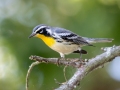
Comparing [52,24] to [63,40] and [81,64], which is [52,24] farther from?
[81,64]

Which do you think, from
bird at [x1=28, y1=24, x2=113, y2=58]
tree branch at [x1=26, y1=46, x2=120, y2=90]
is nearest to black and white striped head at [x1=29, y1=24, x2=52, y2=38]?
bird at [x1=28, y1=24, x2=113, y2=58]

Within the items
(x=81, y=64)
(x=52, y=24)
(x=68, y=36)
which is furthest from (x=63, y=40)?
(x=81, y=64)

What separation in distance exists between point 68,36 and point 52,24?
162 mm

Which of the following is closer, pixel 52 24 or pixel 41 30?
pixel 41 30

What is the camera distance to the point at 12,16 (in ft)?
4.23

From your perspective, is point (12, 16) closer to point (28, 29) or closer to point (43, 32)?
point (28, 29)

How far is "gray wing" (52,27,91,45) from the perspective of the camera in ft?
3.66

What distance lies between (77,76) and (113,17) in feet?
2.01

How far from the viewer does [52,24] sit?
128cm

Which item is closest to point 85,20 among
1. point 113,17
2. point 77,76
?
point 113,17

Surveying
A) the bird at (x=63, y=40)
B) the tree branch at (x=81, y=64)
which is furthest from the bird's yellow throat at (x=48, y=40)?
the tree branch at (x=81, y=64)

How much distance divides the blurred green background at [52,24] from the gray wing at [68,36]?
0.06m

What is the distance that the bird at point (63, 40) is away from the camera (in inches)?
41.8

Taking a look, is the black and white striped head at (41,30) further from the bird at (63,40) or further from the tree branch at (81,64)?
the tree branch at (81,64)
